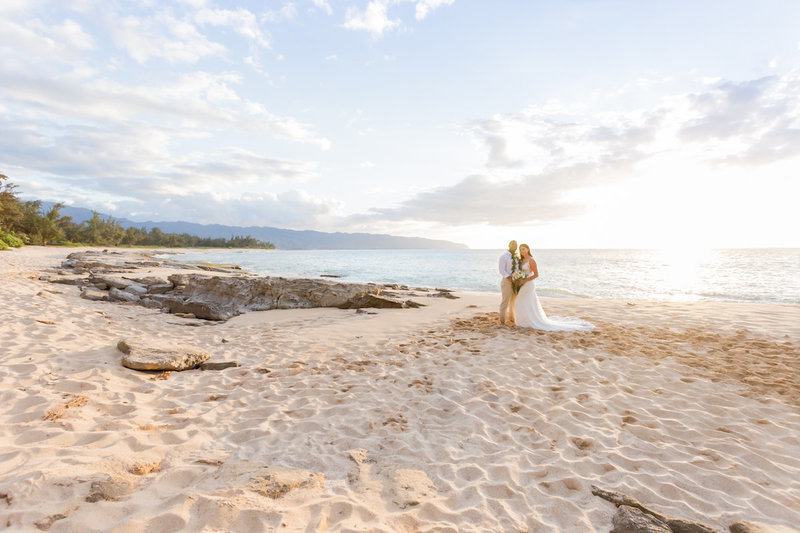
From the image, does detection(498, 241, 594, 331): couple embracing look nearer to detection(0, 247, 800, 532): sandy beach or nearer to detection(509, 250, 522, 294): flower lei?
detection(509, 250, 522, 294): flower lei

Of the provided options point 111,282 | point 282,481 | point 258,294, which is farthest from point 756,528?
point 111,282

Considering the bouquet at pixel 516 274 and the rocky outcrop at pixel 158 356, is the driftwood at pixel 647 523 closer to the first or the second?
the rocky outcrop at pixel 158 356

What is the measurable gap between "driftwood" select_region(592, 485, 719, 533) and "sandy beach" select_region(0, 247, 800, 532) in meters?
0.11

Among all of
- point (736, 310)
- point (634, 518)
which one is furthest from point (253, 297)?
point (736, 310)

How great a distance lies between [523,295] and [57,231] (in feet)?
239

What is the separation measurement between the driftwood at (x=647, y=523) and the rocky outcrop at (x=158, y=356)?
6208 mm

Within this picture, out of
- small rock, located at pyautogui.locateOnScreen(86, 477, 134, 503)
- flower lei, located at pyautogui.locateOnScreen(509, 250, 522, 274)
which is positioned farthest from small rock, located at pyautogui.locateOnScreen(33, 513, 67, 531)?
flower lei, located at pyautogui.locateOnScreen(509, 250, 522, 274)

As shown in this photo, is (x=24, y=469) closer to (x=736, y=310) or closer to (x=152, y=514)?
(x=152, y=514)

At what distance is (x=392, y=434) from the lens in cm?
408

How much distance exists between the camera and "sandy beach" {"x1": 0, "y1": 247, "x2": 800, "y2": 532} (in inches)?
109

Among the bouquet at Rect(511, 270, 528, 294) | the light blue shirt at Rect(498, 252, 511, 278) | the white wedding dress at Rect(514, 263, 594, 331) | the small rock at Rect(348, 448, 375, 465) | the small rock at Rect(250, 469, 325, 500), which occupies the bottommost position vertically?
the small rock at Rect(348, 448, 375, 465)

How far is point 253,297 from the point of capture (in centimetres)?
1268

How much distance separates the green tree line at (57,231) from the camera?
146 feet

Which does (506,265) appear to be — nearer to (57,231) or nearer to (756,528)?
(756,528)
